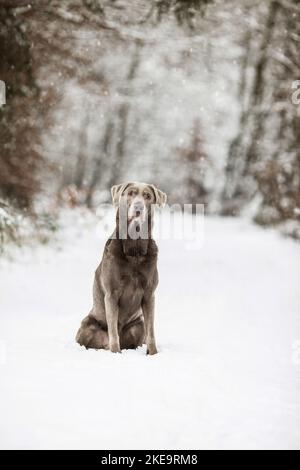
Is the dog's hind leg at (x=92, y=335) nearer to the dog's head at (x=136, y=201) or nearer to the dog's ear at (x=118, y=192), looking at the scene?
the dog's head at (x=136, y=201)

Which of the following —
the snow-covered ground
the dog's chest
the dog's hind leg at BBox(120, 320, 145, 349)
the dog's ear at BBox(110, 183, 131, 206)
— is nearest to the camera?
the snow-covered ground

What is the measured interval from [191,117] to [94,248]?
9399mm

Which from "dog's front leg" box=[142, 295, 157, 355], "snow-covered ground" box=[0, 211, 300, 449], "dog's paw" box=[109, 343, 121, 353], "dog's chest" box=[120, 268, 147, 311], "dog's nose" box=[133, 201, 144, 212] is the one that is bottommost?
"snow-covered ground" box=[0, 211, 300, 449]

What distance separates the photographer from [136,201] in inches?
183

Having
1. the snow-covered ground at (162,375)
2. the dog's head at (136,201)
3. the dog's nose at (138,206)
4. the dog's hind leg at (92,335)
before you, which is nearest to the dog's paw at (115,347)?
the snow-covered ground at (162,375)

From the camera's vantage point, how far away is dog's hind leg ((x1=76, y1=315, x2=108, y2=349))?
489 cm

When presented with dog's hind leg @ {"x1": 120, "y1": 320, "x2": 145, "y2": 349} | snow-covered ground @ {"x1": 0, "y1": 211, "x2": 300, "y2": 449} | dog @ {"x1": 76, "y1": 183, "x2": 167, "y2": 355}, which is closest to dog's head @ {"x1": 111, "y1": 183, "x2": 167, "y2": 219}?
dog @ {"x1": 76, "y1": 183, "x2": 167, "y2": 355}

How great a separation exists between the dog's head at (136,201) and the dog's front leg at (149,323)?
2.38ft

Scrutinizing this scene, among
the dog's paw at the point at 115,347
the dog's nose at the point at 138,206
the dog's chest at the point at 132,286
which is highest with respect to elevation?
the dog's nose at the point at 138,206

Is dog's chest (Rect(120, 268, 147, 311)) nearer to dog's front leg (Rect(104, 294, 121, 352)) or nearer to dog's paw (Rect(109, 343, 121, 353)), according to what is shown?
dog's front leg (Rect(104, 294, 121, 352))

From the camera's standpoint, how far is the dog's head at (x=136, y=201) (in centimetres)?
464

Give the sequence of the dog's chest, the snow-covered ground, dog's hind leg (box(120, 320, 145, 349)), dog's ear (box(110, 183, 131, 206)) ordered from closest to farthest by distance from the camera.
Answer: the snow-covered ground
the dog's chest
dog's ear (box(110, 183, 131, 206))
dog's hind leg (box(120, 320, 145, 349))

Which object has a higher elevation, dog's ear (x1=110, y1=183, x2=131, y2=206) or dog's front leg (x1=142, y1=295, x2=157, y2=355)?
dog's ear (x1=110, y1=183, x2=131, y2=206)
